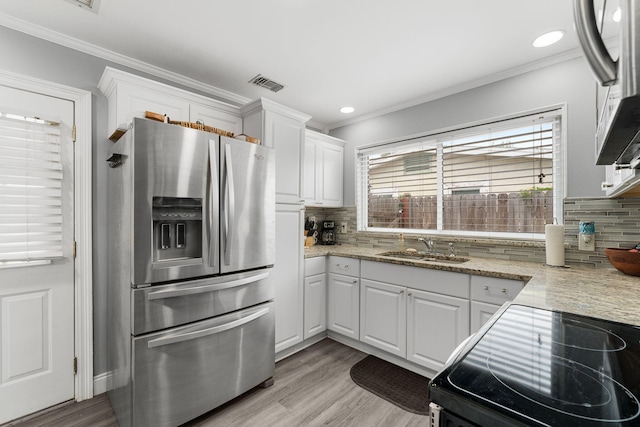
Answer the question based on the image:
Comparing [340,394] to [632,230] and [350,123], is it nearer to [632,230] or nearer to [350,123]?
[632,230]

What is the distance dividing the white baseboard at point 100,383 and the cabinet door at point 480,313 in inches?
104

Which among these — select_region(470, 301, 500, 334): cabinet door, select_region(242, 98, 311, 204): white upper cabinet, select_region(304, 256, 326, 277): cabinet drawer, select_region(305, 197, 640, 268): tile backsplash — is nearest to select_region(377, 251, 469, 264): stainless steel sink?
select_region(305, 197, 640, 268): tile backsplash

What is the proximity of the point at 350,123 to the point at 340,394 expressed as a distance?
285 centimetres

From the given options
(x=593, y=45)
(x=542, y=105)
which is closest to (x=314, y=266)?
(x=542, y=105)

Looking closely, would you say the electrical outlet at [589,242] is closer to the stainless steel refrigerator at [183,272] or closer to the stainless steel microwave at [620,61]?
the stainless steel microwave at [620,61]

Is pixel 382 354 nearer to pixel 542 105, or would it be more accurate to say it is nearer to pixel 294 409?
pixel 294 409

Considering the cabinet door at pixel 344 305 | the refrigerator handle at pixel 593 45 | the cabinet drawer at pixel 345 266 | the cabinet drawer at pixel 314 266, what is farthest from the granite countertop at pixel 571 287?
the refrigerator handle at pixel 593 45

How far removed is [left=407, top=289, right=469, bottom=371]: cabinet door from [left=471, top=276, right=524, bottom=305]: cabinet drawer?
11 cm

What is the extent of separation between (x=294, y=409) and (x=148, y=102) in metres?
2.38

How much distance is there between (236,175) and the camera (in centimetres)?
206

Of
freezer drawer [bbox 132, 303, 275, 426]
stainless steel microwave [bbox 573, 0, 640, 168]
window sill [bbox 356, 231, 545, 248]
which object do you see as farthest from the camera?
window sill [bbox 356, 231, 545, 248]

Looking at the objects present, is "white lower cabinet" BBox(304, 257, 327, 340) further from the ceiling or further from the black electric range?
the black electric range

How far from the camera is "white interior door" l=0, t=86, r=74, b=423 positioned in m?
1.87

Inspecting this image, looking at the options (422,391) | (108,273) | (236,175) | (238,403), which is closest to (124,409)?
(238,403)
